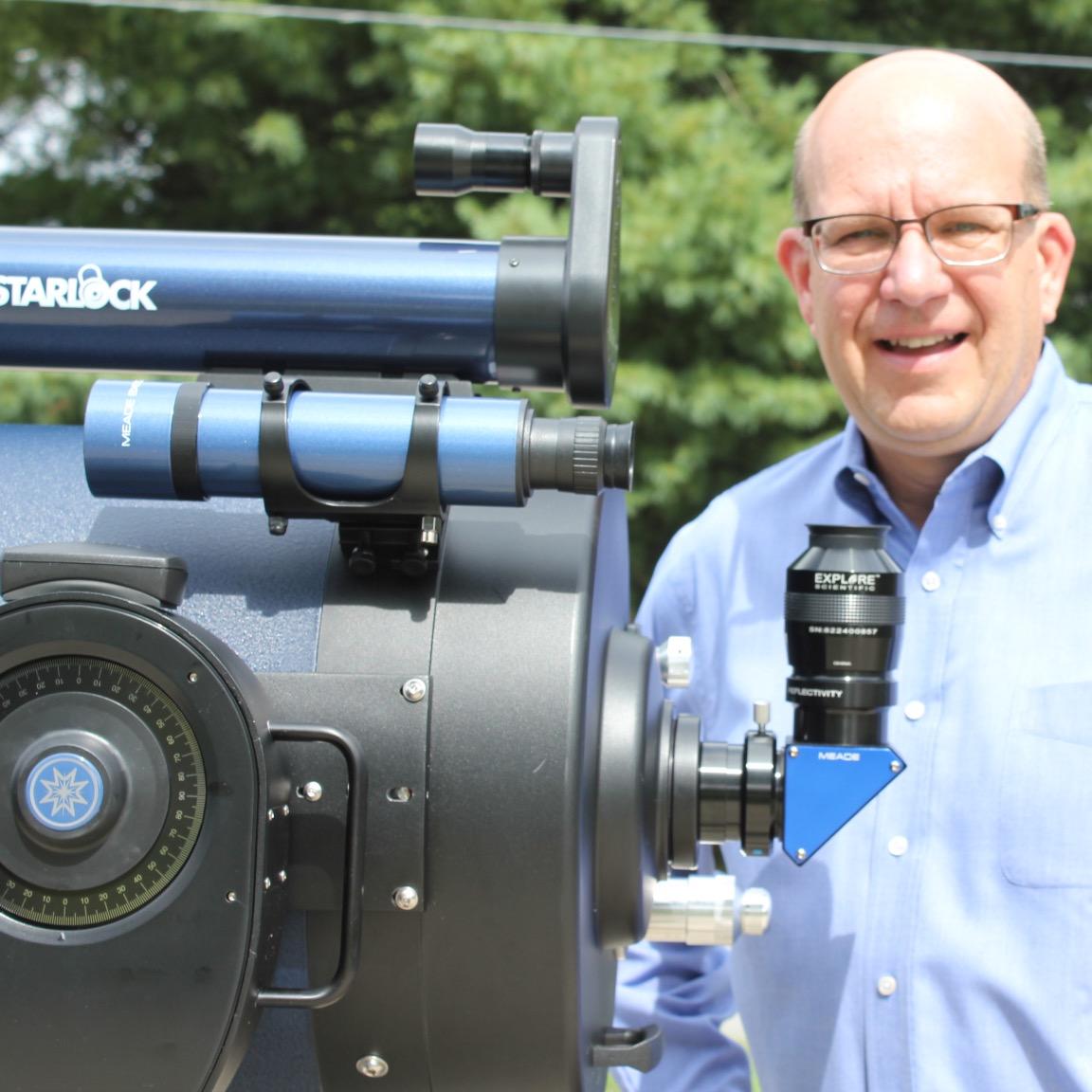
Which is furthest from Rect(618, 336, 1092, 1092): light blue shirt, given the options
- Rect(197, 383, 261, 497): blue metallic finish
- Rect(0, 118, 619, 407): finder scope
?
Rect(197, 383, 261, 497): blue metallic finish

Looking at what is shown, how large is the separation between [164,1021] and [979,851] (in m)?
Answer: 1.19

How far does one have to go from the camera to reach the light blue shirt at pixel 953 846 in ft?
6.89

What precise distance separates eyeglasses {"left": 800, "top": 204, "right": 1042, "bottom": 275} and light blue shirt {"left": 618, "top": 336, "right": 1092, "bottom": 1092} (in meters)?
0.24

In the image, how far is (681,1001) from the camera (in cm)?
246

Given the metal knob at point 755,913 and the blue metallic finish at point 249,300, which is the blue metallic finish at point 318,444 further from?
the metal knob at point 755,913

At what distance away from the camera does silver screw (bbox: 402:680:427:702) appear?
1.52 meters

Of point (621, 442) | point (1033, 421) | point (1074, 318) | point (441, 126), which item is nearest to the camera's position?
point (621, 442)

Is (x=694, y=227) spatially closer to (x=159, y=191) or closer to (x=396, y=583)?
(x=159, y=191)

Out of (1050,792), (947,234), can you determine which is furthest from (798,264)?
(1050,792)

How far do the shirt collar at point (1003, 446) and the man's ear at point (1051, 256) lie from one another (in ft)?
0.25

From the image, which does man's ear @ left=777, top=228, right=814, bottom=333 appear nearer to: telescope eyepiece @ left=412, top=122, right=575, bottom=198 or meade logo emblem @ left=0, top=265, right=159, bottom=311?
telescope eyepiece @ left=412, top=122, right=575, bottom=198

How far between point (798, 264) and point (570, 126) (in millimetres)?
3339

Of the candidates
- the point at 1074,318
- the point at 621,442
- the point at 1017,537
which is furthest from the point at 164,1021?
the point at 1074,318

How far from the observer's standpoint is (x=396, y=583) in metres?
1.59
